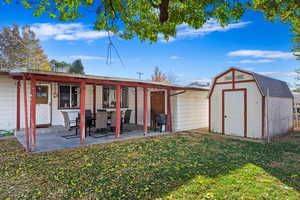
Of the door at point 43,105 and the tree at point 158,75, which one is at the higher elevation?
the tree at point 158,75

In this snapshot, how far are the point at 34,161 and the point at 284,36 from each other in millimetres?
15211

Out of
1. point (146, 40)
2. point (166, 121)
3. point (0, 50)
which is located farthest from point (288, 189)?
point (0, 50)

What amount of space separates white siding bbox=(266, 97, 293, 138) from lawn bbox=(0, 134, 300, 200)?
2.13 meters

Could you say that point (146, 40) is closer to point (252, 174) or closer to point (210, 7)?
point (210, 7)

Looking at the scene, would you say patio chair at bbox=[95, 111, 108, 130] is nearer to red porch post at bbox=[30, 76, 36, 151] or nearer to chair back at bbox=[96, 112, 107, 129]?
chair back at bbox=[96, 112, 107, 129]

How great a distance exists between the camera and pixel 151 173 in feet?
12.6

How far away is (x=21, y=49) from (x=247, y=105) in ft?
88.3

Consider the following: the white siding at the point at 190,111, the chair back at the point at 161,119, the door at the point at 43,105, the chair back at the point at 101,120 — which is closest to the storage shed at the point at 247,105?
the white siding at the point at 190,111

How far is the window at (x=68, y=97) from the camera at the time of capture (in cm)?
911

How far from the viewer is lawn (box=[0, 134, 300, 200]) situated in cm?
301

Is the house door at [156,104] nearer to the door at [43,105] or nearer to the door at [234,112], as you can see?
the door at [234,112]

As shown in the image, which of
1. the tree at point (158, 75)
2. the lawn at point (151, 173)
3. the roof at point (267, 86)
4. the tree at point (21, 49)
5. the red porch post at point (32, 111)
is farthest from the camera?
the tree at point (158, 75)

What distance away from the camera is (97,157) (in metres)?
4.92

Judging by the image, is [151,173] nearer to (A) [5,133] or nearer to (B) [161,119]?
(B) [161,119]
